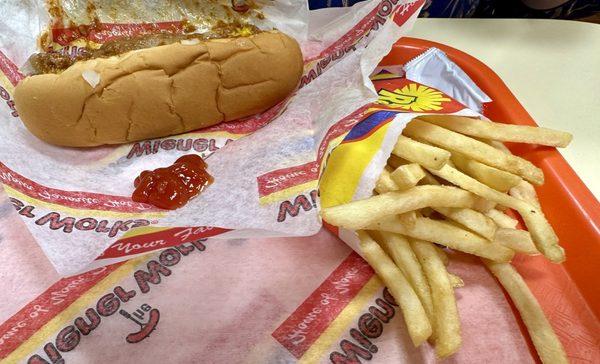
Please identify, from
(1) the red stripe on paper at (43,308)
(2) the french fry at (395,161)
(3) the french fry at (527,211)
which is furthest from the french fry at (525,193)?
(1) the red stripe on paper at (43,308)

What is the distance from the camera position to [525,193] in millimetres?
1283

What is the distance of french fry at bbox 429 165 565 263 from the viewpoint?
3.41ft

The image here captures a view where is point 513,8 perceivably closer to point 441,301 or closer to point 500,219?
point 500,219

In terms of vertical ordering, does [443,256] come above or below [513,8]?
below

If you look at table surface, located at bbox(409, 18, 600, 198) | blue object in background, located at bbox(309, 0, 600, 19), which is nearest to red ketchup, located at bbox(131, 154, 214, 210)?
table surface, located at bbox(409, 18, 600, 198)

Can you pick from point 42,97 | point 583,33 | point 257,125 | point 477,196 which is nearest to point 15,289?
point 42,97

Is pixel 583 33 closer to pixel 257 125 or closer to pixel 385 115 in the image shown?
pixel 385 115

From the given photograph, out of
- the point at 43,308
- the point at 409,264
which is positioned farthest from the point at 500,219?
the point at 43,308

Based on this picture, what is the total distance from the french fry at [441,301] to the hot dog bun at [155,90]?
82cm

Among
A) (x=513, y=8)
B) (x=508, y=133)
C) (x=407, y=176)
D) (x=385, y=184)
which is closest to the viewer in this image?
(x=407, y=176)

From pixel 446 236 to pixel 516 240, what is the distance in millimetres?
164

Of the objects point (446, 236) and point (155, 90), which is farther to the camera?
point (155, 90)

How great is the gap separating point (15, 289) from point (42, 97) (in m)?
0.63

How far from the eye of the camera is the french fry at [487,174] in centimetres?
115
